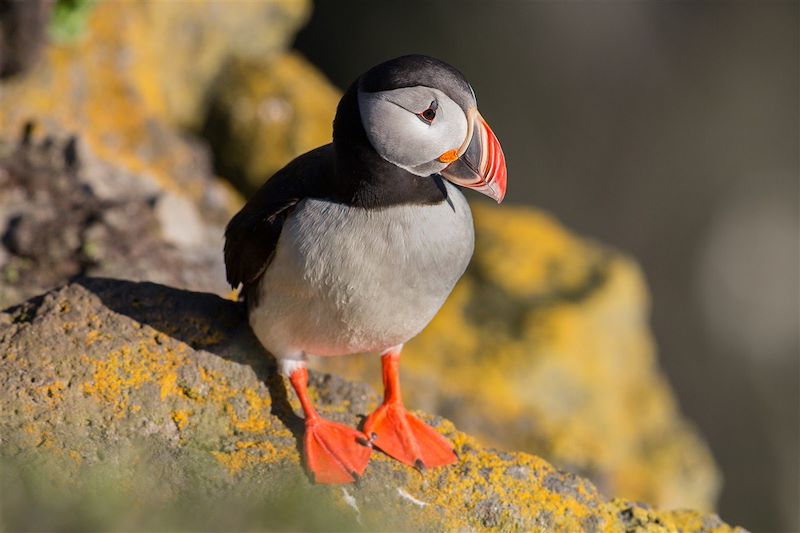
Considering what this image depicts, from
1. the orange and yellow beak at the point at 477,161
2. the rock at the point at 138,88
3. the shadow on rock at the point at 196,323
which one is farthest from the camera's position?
the rock at the point at 138,88

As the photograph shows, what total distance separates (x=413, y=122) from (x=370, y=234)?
1.66 feet

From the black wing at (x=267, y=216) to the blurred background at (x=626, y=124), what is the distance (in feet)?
12.2

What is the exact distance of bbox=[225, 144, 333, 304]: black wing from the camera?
13.9 feet

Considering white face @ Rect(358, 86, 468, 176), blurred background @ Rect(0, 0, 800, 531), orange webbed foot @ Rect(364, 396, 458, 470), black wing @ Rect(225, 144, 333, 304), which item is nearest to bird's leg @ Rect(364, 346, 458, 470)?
orange webbed foot @ Rect(364, 396, 458, 470)

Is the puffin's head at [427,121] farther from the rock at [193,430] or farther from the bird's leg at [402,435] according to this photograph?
the rock at [193,430]

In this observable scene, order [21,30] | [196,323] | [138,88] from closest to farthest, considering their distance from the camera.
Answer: [196,323] → [21,30] → [138,88]

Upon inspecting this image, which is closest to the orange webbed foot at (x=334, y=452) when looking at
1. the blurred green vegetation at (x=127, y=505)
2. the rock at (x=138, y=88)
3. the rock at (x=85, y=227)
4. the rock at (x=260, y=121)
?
the blurred green vegetation at (x=127, y=505)

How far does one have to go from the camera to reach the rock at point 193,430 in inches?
150

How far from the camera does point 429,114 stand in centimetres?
382

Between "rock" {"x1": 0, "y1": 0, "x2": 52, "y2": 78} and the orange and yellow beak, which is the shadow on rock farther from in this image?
"rock" {"x1": 0, "y1": 0, "x2": 52, "y2": 78}

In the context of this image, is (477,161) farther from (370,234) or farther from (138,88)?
(138,88)

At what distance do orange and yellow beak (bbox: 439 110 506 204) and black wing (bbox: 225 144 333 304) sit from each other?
553mm

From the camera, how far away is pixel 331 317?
422cm

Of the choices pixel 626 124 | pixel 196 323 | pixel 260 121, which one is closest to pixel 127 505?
pixel 196 323
